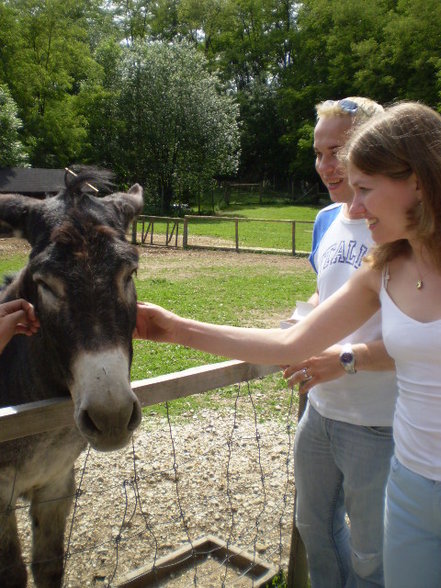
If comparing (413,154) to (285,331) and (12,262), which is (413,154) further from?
(12,262)

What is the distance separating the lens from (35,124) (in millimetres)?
31688

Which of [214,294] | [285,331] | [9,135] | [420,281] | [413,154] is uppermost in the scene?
[9,135]

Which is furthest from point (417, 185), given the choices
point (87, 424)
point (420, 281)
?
point (87, 424)

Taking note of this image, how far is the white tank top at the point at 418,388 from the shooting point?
166cm

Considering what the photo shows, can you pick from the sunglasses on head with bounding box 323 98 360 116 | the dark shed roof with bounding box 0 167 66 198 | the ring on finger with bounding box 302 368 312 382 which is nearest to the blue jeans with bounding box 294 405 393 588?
the ring on finger with bounding box 302 368 312 382

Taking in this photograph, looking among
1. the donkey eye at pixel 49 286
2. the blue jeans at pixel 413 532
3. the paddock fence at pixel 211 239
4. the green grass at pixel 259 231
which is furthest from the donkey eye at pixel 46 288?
the green grass at pixel 259 231

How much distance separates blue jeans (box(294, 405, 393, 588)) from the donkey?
88cm

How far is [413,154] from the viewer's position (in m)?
1.69

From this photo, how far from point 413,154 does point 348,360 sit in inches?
33.1

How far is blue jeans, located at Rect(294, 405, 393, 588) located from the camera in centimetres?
216

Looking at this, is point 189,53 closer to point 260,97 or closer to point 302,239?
point 260,97

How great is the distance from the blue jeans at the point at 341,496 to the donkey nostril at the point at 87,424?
3.31ft

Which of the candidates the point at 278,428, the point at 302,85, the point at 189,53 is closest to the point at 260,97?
the point at 302,85

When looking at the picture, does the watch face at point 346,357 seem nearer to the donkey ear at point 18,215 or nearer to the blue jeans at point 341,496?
the blue jeans at point 341,496
